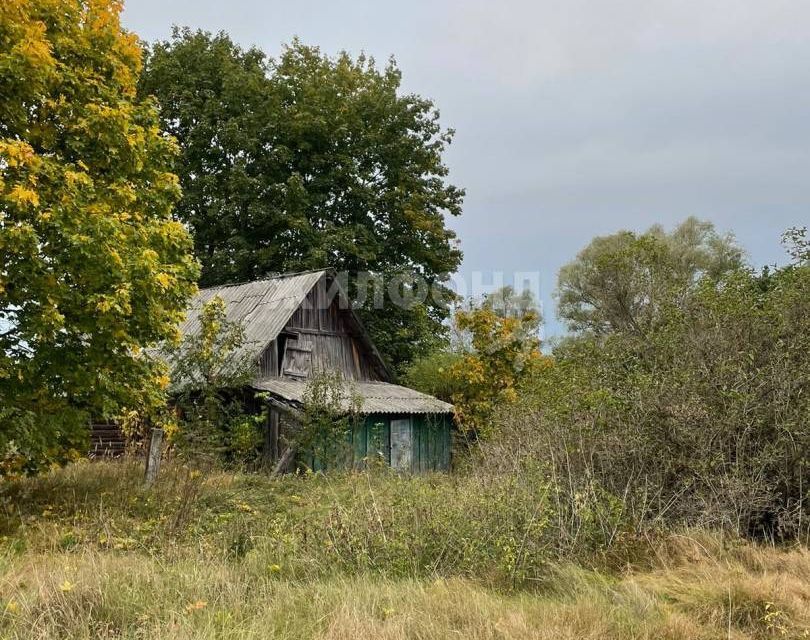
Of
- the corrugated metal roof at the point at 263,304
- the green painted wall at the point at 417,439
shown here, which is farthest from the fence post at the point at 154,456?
the green painted wall at the point at 417,439

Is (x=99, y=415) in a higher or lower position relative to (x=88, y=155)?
lower

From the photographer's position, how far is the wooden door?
1892cm

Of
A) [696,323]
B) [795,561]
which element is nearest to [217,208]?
[696,323]

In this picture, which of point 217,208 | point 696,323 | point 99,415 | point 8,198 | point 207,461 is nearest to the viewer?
point 8,198

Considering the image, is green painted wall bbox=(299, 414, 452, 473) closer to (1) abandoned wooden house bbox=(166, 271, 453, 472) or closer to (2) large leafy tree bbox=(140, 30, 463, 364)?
(1) abandoned wooden house bbox=(166, 271, 453, 472)

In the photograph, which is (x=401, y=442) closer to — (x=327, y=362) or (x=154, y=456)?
(x=327, y=362)

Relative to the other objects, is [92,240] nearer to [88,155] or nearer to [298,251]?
[88,155]

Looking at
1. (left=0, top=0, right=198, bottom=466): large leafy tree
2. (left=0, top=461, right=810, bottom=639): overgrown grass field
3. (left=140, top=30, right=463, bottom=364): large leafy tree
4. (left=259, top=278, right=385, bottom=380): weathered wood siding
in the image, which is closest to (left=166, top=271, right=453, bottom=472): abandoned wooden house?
(left=259, top=278, right=385, bottom=380): weathered wood siding

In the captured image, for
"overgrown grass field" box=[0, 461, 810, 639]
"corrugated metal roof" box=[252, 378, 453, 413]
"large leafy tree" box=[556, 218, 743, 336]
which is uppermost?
"large leafy tree" box=[556, 218, 743, 336]

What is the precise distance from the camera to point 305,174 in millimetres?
26250

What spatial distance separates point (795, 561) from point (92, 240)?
7.81 metres

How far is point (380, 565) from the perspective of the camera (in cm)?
613

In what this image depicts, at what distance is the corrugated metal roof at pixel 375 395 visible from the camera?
54.2ft

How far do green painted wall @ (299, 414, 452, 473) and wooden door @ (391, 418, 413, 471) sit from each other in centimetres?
12
